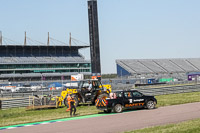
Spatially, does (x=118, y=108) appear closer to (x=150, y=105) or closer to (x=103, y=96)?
(x=150, y=105)

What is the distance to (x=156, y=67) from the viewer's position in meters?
92.6

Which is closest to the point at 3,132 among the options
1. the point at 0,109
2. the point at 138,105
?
the point at 138,105

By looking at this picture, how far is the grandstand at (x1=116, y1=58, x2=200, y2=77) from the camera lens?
287ft

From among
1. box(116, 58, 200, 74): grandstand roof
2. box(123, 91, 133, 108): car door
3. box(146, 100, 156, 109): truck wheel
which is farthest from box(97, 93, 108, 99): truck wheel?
box(116, 58, 200, 74): grandstand roof

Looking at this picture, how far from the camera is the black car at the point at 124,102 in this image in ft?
63.5

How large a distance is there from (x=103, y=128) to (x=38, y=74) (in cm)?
7849

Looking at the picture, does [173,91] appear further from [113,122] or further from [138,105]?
[113,122]

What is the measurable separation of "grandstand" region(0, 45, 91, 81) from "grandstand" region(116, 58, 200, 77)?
13319 mm

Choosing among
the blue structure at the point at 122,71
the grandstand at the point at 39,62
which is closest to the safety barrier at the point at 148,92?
the grandstand at the point at 39,62

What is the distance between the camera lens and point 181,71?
92.3 meters

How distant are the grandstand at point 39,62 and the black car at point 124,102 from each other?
219 ft

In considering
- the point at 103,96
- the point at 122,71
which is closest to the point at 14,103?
the point at 103,96

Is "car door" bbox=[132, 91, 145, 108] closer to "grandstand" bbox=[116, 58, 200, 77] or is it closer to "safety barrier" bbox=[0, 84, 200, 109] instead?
"safety barrier" bbox=[0, 84, 200, 109]

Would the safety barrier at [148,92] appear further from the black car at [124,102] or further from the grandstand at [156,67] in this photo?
the grandstand at [156,67]
